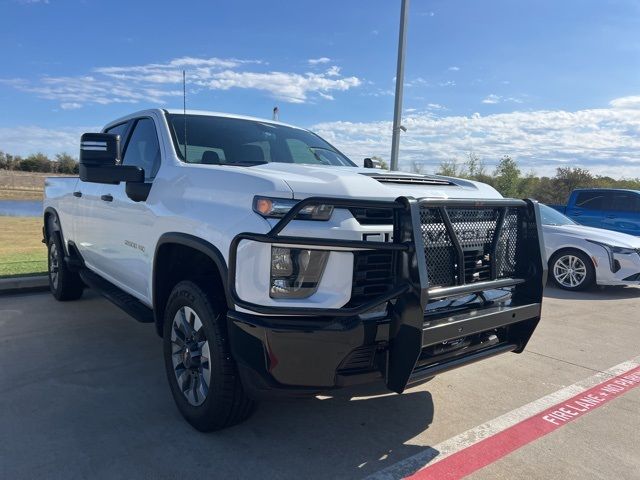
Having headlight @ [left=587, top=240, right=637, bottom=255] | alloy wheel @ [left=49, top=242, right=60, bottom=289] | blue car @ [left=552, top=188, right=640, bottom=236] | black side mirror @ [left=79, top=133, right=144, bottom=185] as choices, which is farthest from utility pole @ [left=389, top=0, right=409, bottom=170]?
black side mirror @ [left=79, top=133, right=144, bottom=185]

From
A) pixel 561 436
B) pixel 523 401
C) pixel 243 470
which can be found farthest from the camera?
pixel 523 401

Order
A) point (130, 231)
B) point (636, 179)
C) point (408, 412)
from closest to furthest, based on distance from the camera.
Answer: point (408, 412)
point (130, 231)
point (636, 179)

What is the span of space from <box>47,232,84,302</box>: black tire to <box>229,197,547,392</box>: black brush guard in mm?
4286

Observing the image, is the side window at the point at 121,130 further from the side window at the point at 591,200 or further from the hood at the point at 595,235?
the side window at the point at 591,200

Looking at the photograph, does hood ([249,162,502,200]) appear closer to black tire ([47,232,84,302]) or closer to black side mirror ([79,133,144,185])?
black side mirror ([79,133,144,185])

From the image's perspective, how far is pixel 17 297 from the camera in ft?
21.1

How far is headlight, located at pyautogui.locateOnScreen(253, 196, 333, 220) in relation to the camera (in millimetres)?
2502

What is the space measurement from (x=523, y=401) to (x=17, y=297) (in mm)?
5985

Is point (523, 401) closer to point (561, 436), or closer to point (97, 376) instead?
point (561, 436)

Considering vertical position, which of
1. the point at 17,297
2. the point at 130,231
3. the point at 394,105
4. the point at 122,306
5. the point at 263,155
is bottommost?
the point at 17,297

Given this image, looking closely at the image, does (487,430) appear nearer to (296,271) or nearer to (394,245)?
(394,245)

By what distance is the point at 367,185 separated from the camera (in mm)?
2699

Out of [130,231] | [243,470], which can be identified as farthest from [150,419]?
[130,231]

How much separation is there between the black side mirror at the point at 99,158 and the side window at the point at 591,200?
12110mm
